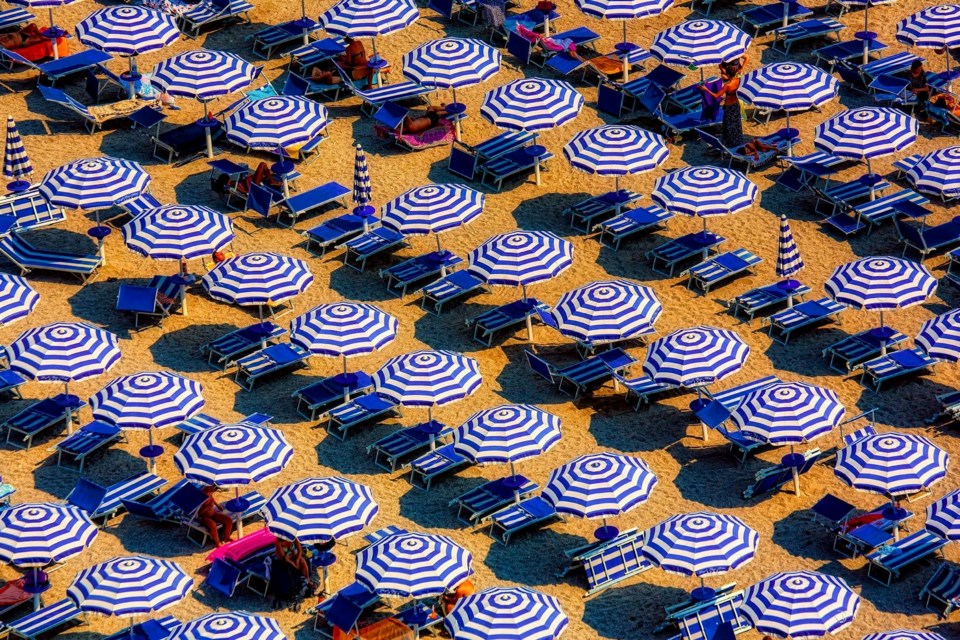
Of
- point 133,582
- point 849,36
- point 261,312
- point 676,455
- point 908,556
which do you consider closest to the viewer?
point 133,582

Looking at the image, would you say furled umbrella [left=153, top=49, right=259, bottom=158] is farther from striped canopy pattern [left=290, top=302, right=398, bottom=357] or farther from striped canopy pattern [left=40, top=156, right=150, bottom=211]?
striped canopy pattern [left=290, top=302, right=398, bottom=357]

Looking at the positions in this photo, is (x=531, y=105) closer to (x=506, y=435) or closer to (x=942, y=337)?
(x=942, y=337)

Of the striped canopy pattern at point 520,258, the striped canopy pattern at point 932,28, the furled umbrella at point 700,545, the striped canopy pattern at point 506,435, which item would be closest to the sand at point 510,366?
the furled umbrella at point 700,545

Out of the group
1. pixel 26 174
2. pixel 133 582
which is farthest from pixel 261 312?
pixel 133 582

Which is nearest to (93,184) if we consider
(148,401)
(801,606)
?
(148,401)

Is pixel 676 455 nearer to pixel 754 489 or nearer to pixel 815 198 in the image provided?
pixel 754 489

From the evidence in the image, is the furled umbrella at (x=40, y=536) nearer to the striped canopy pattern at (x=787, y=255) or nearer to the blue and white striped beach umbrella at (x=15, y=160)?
the blue and white striped beach umbrella at (x=15, y=160)
